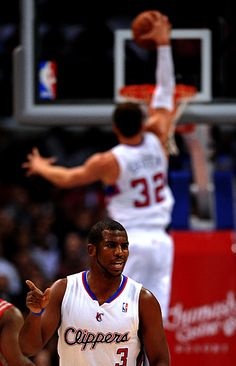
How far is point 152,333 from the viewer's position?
4.52 metres

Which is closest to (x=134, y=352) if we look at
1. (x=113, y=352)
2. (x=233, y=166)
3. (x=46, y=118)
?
(x=113, y=352)

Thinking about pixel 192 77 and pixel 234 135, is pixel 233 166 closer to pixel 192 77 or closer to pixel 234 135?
pixel 234 135

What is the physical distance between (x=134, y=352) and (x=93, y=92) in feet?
12.7

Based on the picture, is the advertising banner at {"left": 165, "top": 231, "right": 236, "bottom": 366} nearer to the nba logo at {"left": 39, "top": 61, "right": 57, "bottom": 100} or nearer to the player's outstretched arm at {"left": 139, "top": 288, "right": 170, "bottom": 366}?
the nba logo at {"left": 39, "top": 61, "right": 57, "bottom": 100}

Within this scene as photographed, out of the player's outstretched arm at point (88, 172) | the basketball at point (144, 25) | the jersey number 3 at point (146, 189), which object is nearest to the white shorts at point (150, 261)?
the jersey number 3 at point (146, 189)

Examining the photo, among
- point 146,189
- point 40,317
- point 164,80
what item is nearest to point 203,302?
point 146,189

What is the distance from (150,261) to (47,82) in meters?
1.83

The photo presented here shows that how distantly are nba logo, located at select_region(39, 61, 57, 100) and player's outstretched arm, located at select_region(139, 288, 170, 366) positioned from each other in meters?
3.70

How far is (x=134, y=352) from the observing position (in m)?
4.57

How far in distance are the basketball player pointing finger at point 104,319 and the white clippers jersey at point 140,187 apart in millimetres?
2670

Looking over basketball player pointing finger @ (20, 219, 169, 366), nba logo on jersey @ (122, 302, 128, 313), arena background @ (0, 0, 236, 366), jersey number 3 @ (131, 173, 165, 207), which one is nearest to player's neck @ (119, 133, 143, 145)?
jersey number 3 @ (131, 173, 165, 207)

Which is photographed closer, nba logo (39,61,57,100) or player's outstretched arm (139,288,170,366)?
player's outstretched arm (139,288,170,366)

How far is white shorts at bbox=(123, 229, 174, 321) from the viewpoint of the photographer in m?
7.30

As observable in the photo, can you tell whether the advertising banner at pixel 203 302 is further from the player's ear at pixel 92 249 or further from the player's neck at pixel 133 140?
the player's ear at pixel 92 249
